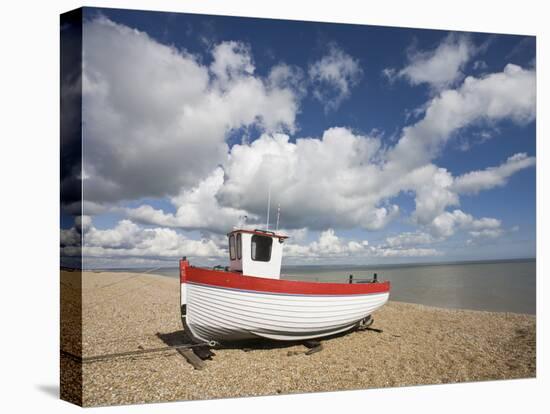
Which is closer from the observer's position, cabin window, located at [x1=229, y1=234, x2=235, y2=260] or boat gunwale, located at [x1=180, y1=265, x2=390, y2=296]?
boat gunwale, located at [x1=180, y1=265, x2=390, y2=296]

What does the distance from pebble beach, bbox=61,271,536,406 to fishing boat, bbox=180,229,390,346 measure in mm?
410

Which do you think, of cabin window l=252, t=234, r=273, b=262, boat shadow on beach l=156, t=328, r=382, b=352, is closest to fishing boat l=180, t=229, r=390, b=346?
cabin window l=252, t=234, r=273, b=262

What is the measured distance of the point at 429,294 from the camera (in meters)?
12.0

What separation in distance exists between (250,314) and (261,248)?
Answer: 4.11ft

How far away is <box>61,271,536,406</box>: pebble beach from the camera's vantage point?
6.56 metres

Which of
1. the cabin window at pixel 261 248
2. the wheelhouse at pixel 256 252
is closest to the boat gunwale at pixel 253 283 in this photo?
the wheelhouse at pixel 256 252

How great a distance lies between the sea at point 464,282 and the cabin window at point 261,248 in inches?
25.3

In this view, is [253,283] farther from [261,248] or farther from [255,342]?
[255,342]

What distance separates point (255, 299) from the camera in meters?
7.51

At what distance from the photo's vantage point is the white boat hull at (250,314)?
24.6ft

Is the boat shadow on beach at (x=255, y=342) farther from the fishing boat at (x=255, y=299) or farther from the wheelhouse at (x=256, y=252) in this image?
the wheelhouse at (x=256, y=252)

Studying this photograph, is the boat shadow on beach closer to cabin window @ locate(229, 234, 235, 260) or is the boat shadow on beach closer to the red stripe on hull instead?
the red stripe on hull

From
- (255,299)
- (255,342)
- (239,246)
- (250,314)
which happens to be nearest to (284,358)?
(255,342)

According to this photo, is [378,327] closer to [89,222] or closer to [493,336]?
[493,336]
